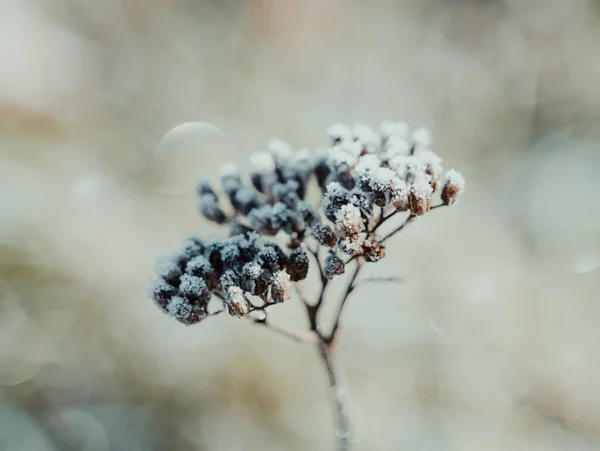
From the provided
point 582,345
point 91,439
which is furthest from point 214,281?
point 582,345

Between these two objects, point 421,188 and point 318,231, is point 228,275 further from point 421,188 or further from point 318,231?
point 421,188

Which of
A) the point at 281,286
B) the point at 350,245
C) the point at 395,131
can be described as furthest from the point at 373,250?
the point at 395,131

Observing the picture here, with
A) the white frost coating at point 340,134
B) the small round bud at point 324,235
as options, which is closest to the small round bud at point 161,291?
the small round bud at point 324,235

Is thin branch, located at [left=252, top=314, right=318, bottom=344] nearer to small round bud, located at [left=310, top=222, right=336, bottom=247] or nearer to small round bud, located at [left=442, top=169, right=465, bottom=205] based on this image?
small round bud, located at [left=310, top=222, right=336, bottom=247]

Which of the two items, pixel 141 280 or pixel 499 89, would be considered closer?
pixel 141 280

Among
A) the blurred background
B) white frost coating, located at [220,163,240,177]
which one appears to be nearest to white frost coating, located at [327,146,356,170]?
white frost coating, located at [220,163,240,177]

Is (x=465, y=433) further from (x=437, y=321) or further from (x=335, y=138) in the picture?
Result: (x=335, y=138)

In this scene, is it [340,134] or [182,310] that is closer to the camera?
[182,310]
